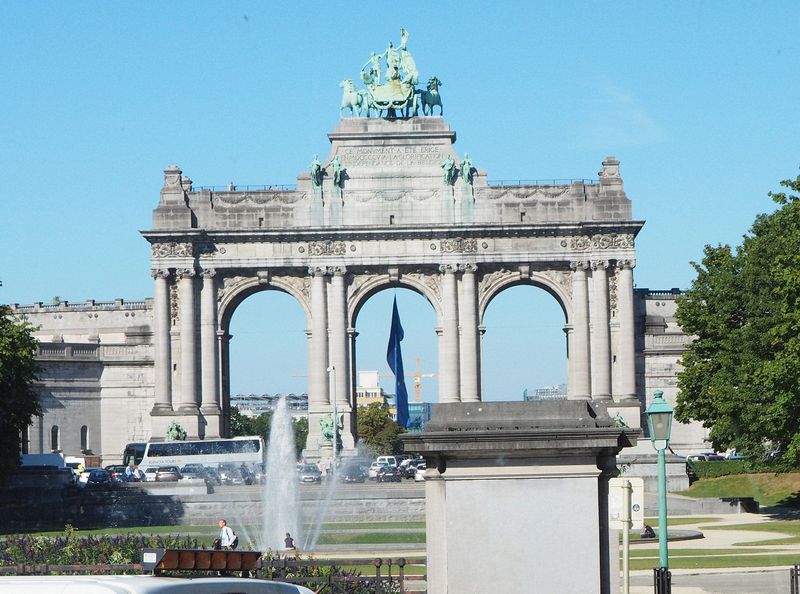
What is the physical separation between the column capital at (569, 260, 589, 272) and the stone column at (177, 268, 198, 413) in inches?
969

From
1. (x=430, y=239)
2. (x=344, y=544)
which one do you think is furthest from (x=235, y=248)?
(x=344, y=544)

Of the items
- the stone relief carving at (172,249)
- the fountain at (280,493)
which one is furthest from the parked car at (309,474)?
the stone relief carving at (172,249)

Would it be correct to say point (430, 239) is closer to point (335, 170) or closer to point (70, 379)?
point (335, 170)

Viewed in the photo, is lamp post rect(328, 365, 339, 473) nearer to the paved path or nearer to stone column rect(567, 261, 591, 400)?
stone column rect(567, 261, 591, 400)

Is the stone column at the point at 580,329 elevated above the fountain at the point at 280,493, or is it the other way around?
the stone column at the point at 580,329

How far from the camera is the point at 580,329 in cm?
10156

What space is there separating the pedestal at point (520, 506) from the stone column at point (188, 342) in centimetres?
8601

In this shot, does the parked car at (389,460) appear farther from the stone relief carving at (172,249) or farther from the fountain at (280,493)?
the fountain at (280,493)

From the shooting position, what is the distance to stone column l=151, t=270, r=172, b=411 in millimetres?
102250

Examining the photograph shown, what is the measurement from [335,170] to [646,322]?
79.2 feet

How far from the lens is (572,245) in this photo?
102 meters

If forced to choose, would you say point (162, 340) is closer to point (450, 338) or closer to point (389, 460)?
point (389, 460)

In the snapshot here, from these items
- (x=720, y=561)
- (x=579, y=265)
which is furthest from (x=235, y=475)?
(x=720, y=561)

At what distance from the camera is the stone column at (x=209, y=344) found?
102 meters
